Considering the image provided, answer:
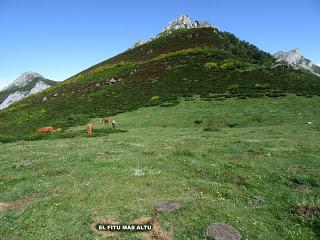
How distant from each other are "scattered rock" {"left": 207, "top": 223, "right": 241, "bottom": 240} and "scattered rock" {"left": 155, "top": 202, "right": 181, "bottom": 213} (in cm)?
189

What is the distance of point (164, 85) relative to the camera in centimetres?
7744

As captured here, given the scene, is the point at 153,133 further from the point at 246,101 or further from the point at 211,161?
the point at 246,101

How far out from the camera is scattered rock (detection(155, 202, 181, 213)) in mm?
16609

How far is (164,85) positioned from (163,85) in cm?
23

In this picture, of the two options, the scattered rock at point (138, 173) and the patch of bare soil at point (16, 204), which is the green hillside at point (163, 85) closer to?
the scattered rock at point (138, 173)

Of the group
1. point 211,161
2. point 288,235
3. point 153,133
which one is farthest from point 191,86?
point 288,235

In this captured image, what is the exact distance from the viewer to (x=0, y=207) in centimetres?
1791

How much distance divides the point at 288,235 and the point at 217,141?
1776cm

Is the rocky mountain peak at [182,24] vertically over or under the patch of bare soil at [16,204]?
over

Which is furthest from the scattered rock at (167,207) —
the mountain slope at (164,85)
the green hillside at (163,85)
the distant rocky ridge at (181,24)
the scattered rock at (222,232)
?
the distant rocky ridge at (181,24)

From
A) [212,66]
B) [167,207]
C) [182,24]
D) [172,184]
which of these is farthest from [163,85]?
[182,24]

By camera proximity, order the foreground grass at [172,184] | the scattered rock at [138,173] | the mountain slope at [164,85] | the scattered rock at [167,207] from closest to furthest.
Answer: the foreground grass at [172,184]
the scattered rock at [167,207]
the scattered rock at [138,173]
the mountain slope at [164,85]

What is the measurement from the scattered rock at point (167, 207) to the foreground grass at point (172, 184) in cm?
30

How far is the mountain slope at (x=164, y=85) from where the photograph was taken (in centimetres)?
6544
